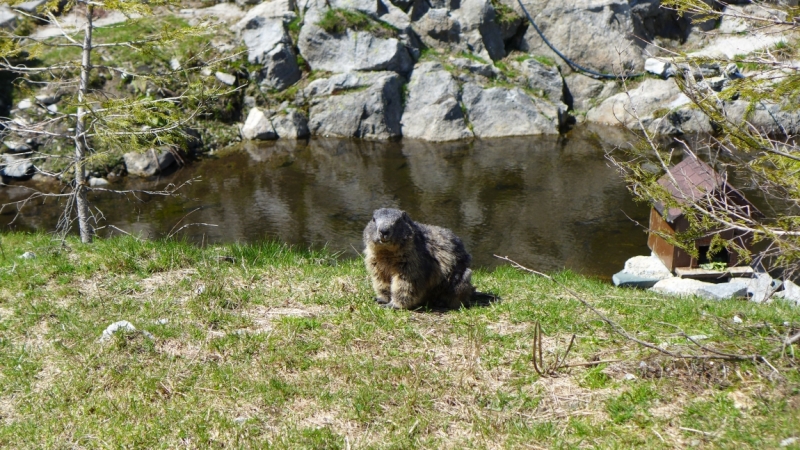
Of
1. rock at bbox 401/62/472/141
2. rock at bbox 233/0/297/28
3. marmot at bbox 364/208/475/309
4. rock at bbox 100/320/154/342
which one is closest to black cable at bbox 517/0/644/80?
rock at bbox 401/62/472/141

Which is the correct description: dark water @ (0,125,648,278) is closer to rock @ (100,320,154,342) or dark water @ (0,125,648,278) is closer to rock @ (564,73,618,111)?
rock @ (564,73,618,111)

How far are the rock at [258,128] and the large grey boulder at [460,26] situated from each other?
5.79 metres

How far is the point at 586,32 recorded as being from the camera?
2414 centimetres

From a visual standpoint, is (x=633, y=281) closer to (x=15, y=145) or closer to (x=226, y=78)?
(x=226, y=78)

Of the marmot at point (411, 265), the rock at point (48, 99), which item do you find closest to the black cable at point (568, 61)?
the rock at point (48, 99)

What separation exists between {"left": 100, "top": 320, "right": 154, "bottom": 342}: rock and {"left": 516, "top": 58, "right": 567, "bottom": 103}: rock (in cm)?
1812

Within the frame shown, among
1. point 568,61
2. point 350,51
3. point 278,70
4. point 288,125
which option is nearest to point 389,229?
point 288,125

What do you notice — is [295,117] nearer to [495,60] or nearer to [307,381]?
[495,60]

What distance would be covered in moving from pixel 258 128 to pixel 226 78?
73.1 inches

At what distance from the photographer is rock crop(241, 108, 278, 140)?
20938 millimetres

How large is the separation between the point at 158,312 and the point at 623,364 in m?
4.36

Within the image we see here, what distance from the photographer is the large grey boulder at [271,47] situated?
2189 cm

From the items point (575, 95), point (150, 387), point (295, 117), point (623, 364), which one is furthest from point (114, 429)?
point (575, 95)

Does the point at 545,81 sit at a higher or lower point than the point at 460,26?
lower
